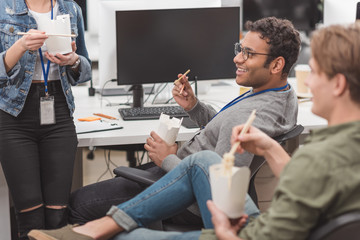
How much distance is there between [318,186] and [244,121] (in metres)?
0.72

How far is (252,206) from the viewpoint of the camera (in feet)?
5.24

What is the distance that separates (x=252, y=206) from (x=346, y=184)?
18.3 inches

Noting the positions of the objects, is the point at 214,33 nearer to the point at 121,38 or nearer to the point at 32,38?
the point at 121,38

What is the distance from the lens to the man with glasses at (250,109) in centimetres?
189

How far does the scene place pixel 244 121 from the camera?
1.88m

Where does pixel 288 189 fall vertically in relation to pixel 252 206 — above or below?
above

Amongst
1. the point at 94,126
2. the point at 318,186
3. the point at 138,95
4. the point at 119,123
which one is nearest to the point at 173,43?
the point at 138,95

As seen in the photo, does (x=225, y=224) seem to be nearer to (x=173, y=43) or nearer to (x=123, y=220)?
(x=123, y=220)

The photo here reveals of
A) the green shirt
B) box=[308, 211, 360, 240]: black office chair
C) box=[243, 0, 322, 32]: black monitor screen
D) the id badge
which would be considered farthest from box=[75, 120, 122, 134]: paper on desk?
box=[243, 0, 322, 32]: black monitor screen

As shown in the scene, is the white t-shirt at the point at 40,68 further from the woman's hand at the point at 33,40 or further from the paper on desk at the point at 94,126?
the paper on desk at the point at 94,126

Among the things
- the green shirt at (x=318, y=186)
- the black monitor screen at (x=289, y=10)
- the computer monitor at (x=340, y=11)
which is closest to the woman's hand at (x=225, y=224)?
the green shirt at (x=318, y=186)

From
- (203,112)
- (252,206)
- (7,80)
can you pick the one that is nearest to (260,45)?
(203,112)

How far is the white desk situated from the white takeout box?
918 millimetres

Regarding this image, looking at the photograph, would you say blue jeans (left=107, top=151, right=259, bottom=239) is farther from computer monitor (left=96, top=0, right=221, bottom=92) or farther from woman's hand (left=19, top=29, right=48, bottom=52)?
computer monitor (left=96, top=0, right=221, bottom=92)
